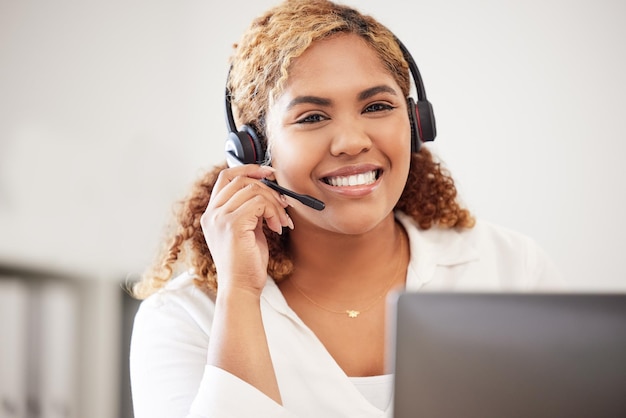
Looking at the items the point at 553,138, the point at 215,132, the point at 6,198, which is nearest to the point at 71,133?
the point at 6,198

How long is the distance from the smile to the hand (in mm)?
108

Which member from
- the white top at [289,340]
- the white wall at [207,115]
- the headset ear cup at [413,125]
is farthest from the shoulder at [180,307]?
→ the white wall at [207,115]

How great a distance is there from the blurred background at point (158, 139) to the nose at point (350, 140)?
1.24 meters

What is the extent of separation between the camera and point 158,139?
3.07 meters

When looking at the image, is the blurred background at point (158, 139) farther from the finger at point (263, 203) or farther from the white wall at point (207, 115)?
the finger at point (263, 203)

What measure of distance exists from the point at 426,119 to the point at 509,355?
883 millimetres

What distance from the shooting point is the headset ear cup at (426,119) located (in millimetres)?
1479

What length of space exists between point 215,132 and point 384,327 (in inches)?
69.7

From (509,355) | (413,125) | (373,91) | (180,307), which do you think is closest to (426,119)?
(413,125)

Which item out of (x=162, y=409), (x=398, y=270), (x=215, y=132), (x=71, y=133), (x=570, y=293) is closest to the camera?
(x=570, y=293)

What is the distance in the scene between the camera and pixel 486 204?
2588 millimetres

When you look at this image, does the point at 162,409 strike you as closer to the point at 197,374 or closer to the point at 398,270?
the point at 197,374

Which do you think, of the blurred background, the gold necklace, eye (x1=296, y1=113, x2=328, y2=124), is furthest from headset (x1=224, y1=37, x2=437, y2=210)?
the blurred background

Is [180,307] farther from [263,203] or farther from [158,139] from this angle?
[158,139]
